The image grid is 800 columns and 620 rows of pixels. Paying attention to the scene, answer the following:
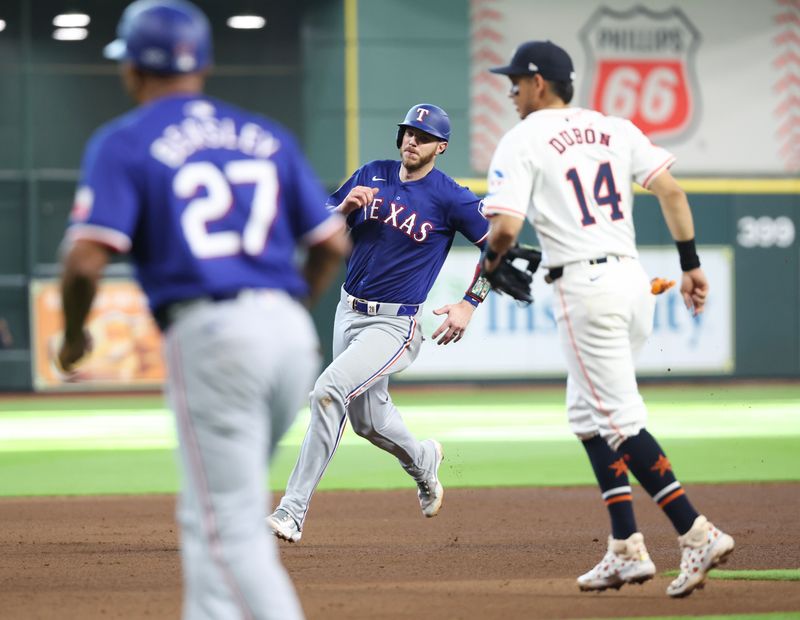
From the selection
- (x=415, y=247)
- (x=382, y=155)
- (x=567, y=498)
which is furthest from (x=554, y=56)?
(x=382, y=155)

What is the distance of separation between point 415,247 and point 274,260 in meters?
3.67

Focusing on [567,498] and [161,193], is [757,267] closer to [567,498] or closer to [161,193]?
[567,498]

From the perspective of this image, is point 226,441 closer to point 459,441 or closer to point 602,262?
point 602,262

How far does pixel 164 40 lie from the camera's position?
3.49 m

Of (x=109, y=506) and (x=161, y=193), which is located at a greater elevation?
(x=161, y=193)

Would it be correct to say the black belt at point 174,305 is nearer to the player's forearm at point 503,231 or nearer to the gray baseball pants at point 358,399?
the player's forearm at point 503,231

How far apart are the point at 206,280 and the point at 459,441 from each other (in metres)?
9.28

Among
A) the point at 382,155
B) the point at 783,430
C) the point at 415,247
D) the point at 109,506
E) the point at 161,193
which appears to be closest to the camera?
the point at 161,193

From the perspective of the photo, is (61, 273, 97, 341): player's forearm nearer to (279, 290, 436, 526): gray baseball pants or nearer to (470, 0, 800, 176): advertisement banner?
(279, 290, 436, 526): gray baseball pants

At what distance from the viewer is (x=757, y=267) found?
19.6 meters

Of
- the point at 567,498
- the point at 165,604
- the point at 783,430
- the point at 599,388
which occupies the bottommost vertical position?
the point at 783,430

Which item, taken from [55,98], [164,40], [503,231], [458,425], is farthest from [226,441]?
[55,98]

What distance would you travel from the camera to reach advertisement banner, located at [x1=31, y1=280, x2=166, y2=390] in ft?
62.2

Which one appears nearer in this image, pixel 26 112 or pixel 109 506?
pixel 109 506
